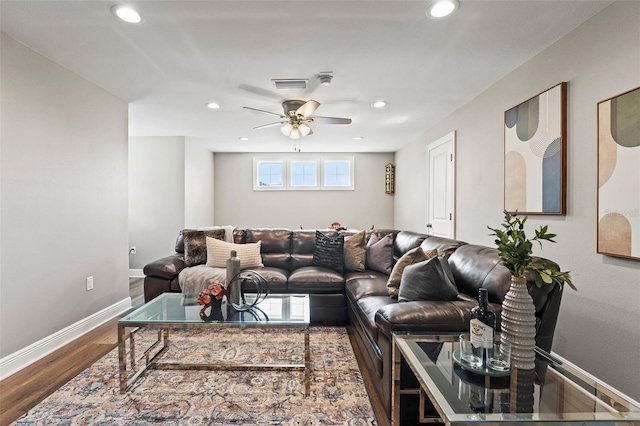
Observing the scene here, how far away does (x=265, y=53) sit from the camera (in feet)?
8.54

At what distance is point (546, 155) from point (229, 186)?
622 centimetres

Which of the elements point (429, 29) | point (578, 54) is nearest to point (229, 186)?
point (429, 29)

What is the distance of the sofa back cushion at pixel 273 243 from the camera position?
4000 millimetres

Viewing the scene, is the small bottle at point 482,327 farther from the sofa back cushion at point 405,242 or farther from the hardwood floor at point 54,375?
the sofa back cushion at point 405,242

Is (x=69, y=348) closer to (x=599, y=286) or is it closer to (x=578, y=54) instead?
(x=599, y=286)

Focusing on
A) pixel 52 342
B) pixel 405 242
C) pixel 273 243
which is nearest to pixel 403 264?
pixel 405 242

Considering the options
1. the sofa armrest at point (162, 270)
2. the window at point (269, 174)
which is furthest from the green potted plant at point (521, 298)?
the window at point (269, 174)

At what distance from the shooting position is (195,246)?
3.80 meters

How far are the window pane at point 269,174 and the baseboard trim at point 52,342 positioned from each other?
13.8 ft

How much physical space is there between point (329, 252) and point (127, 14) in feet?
9.21

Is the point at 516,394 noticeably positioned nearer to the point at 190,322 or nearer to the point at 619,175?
the point at 619,175

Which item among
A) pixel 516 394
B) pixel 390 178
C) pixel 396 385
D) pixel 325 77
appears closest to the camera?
pixel 516 394

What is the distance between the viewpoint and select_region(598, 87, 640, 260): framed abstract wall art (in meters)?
1.79

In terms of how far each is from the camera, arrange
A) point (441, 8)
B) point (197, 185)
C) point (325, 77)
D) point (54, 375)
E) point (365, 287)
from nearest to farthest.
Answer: point (441, 8) → point (54, 375) → point (365, 287) → point (325, 77) → point (197, 185)
